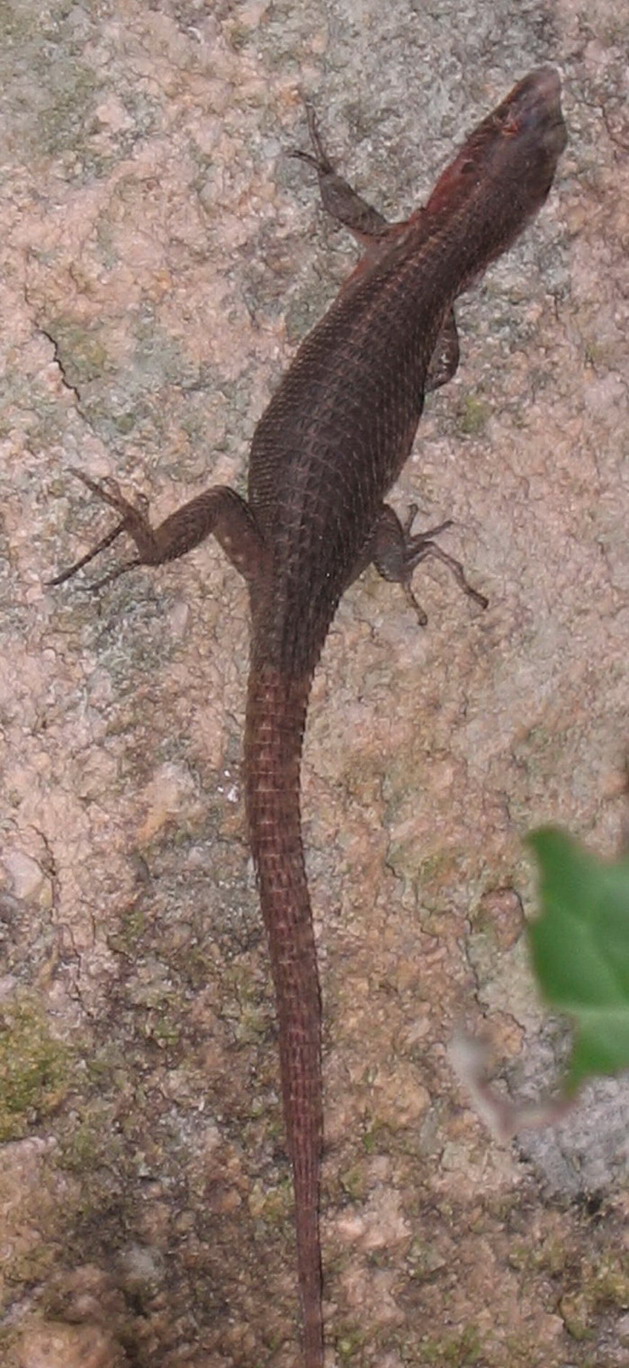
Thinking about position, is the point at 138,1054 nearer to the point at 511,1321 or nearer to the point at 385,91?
the point at 511,1321

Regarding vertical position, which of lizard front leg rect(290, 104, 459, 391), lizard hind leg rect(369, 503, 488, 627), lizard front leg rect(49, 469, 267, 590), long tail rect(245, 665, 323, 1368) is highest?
lizard front leg rect(290, 104, 459, 391)

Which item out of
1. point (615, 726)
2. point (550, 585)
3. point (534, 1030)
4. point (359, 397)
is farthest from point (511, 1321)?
point (359, 397)

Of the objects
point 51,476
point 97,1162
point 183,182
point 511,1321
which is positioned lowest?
point 511,1321

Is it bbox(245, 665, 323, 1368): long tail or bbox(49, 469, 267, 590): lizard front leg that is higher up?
bbox(49, 469, 267, 590): lizard front leg

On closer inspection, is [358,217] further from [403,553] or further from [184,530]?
[184,530]

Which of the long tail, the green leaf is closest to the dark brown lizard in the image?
the long tail

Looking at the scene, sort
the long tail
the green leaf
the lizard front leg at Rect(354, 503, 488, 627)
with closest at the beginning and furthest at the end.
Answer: the green leaf < the long tail < the lizard front leg at Rect(354, 503, 488, 627)

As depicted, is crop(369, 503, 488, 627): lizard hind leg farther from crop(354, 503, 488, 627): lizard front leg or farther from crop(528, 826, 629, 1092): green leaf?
crop(528, 826, 629, 1092): green leaf

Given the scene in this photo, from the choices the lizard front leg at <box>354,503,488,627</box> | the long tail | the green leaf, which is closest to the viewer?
the green leaf

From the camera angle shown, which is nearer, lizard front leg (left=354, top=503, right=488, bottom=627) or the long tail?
the long tail

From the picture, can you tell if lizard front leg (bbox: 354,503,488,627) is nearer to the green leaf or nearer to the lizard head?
the lizard head
